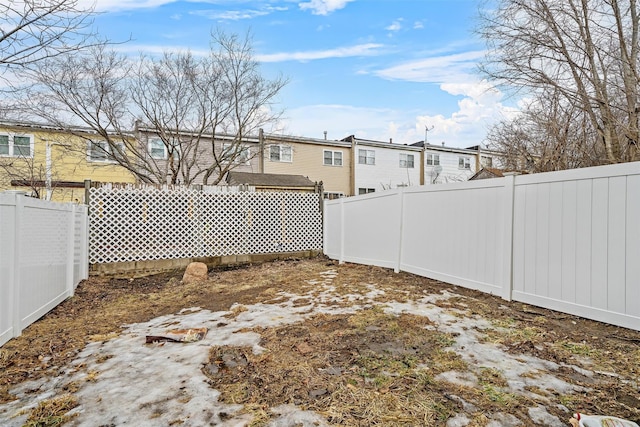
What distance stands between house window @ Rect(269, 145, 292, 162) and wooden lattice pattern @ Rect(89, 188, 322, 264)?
26.0 ft

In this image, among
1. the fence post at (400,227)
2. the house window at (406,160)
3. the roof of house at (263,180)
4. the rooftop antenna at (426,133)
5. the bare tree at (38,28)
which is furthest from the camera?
the rooftop antenna at (426,133)

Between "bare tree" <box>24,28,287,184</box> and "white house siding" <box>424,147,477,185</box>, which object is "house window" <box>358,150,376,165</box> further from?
"bare tree" <box>24,28,287,184</box>

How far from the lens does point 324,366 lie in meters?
2.34

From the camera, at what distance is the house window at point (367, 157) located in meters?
18.0

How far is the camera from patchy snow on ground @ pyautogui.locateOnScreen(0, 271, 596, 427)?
5.73ft

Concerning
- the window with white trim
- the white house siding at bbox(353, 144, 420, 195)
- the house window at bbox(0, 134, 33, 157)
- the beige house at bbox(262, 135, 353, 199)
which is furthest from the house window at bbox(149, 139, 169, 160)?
the white house siding at bbox(353, 144, 420, 195)

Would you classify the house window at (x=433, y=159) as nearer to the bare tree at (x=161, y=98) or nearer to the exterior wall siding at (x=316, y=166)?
the exterior wall siding at (x=316, y=166)

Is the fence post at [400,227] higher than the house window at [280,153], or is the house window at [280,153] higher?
the house window at [280,153]

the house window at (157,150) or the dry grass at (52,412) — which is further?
the house window at (157,150)

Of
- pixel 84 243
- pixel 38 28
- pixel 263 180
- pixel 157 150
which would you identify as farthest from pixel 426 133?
pixel 38 28

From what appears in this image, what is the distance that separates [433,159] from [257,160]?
35.0 feet

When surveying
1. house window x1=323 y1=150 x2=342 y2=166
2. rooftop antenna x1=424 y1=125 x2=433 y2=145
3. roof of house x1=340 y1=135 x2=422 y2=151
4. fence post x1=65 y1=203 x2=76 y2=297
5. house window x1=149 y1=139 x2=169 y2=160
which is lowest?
fence post x1=65 y1=203 x2=76 y2=297

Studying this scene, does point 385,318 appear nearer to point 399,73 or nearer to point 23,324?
point 23,324

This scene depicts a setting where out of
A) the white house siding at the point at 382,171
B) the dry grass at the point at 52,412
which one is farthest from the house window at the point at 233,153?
the dry grass at the point at 52,412
